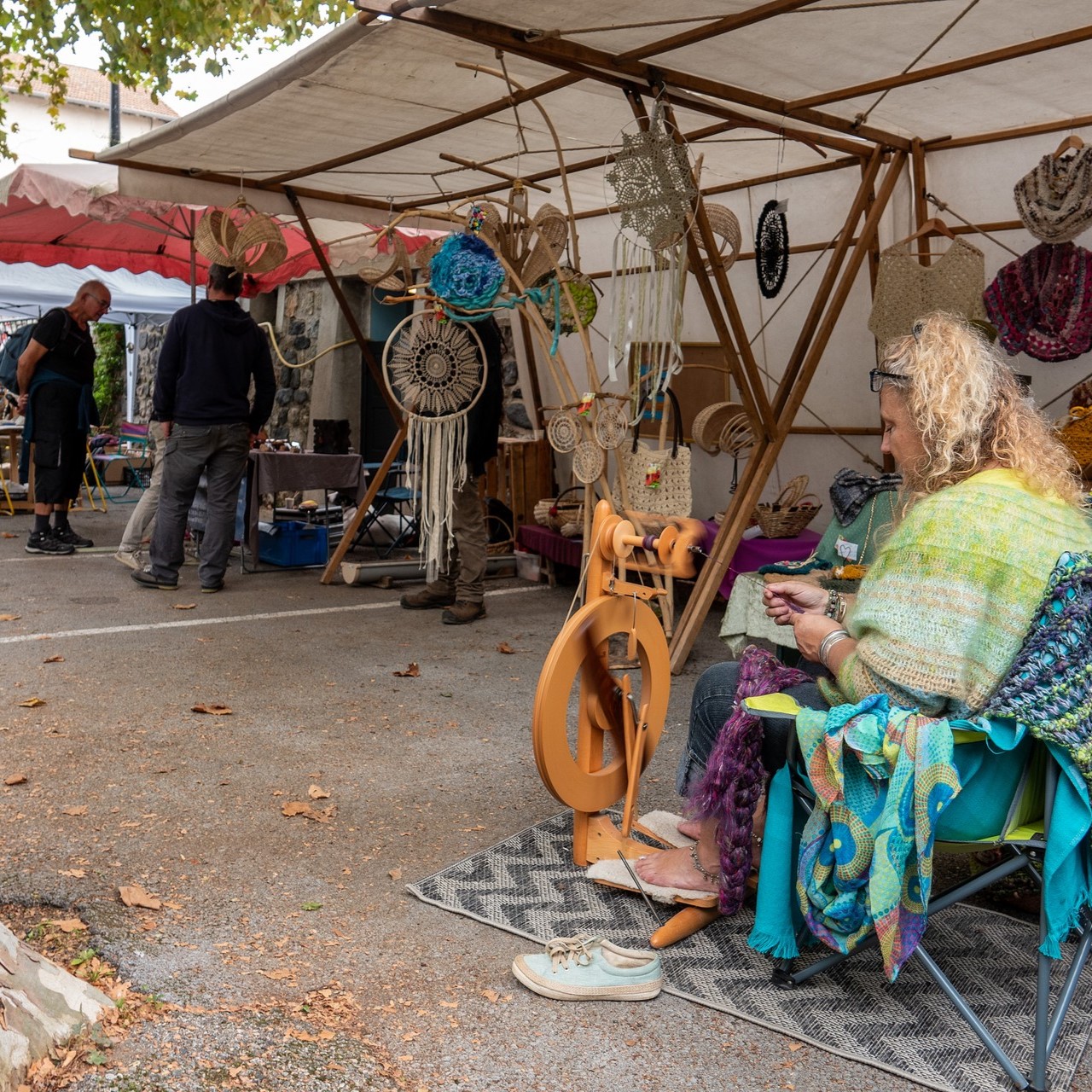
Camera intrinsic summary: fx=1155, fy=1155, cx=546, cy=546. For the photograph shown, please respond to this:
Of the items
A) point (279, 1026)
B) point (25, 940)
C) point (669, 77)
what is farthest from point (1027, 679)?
point (669, 77)

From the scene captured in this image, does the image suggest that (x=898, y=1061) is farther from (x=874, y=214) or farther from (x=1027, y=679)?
(x=874, y=214)

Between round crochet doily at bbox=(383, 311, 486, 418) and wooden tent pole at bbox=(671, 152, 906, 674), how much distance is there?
1271 mm

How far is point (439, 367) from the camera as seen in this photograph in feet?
17.1

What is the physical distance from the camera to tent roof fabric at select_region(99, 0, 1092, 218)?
3.68m

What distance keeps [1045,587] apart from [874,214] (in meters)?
3.42

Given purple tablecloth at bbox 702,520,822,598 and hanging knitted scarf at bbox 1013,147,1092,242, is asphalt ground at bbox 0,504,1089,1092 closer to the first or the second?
purple tablecloth at bbox 702,520,822,598

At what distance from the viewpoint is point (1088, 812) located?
6.70 feet

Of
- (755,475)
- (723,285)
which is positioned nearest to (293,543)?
(755,475)

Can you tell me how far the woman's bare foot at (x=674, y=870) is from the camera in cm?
272

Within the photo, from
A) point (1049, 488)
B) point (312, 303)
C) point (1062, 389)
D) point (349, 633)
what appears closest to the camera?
point (1049, 488)

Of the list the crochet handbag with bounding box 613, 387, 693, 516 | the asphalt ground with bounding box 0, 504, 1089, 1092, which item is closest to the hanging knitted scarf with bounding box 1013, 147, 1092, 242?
the crochet handbag with bounding box 613, 387, 693, 516

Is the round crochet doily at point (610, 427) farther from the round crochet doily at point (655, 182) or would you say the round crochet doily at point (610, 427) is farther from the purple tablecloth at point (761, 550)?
the round crochet doily at point (655, 182)

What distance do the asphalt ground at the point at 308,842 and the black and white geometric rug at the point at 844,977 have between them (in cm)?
5

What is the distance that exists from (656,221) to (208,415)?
125 inches
